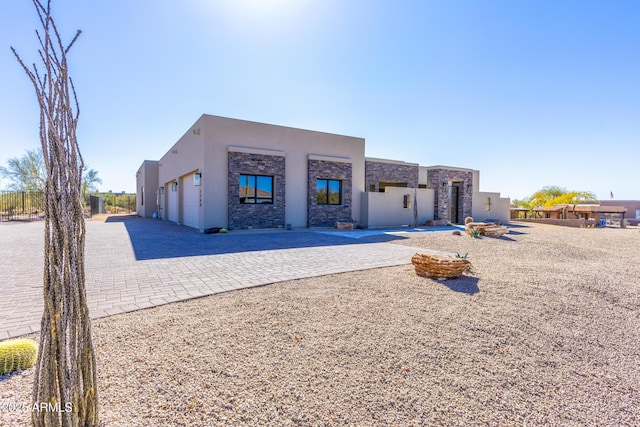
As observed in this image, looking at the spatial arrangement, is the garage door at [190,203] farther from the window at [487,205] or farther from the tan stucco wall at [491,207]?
the window at [487,205]

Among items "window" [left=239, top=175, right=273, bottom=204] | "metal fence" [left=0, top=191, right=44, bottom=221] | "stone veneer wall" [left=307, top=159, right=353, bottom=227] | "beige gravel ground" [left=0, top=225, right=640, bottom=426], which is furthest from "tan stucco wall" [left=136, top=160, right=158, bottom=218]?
"beige gravel ground" [left=0, top=225, right=640, bottom=426]

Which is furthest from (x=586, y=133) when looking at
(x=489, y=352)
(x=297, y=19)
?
(x=489, y=352)

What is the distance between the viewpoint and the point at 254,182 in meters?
12.3

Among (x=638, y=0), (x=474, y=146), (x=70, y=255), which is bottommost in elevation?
(x=70, y=255)

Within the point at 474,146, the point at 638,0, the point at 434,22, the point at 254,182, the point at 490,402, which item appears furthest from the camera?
Result: the point at 474,146

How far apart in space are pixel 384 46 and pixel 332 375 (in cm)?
1015

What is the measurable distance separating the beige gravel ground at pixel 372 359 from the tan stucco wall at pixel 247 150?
8.37 meters

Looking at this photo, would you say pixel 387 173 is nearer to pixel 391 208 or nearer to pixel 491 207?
pixel 391 208

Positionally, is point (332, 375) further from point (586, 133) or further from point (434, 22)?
point (586, 133)

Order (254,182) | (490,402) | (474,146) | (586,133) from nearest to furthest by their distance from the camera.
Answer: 1. (490,402)
2. (254,182)
3. (586,133)
4. (474,146)

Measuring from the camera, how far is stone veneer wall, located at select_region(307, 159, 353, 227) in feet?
44.6

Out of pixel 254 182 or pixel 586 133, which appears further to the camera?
pixel 586 133

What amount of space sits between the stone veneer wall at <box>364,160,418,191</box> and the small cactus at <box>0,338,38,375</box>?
16104 mm

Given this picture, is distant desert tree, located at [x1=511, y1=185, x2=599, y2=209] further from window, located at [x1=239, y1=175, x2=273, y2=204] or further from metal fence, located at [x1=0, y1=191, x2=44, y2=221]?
metal fence, located at [x1=0, y1=191, x2=44, y2=221]
